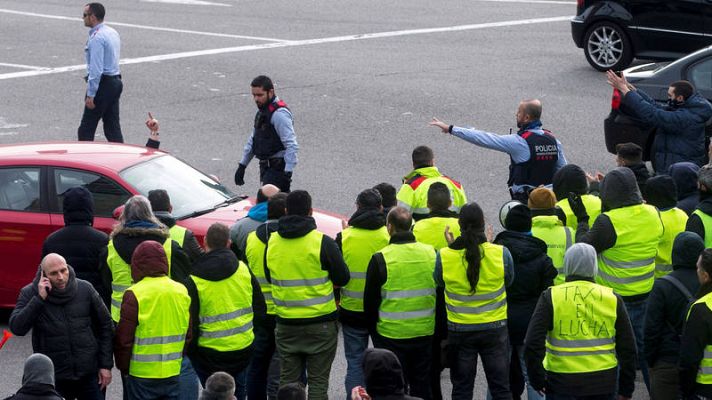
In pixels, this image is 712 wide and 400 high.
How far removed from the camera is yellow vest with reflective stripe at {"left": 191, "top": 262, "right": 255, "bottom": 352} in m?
8.45

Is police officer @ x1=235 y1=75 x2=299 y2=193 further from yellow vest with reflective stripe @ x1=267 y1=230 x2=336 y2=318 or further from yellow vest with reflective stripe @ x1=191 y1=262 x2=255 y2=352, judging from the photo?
yellow vest with reflective stripe @ x1=191 y1=262 x2=255 y2=352

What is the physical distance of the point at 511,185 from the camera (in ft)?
38.2

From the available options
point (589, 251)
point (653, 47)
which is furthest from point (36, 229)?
point (653, 47)

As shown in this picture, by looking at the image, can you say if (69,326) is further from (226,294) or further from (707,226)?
(707,226)

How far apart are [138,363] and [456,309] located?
215 centimetres

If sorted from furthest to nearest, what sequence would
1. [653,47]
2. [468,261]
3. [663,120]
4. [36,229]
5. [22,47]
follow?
1. [22,47]
2. [653,47]
3. [663,120]
4. [36,229]
5. [468,261]

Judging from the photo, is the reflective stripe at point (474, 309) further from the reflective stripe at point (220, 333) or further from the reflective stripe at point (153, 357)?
the reflective stripe at point (153, 357)

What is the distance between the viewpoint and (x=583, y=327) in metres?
7.90

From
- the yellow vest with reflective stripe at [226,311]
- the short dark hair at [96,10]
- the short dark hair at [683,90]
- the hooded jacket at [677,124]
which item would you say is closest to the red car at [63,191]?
the yellow vest with reflective stripe at [226,311]

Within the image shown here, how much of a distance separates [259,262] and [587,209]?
8.57ft

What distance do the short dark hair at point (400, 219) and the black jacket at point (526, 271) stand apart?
687 millimetres

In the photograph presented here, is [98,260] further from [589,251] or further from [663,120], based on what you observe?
[663,120]

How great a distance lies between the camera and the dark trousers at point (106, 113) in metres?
15.6

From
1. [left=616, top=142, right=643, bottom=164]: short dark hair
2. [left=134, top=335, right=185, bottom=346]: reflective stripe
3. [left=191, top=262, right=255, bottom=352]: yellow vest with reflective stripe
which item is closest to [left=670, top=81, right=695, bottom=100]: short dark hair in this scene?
[left=616, top=142, right=643, bottom=164]: short dark hair
